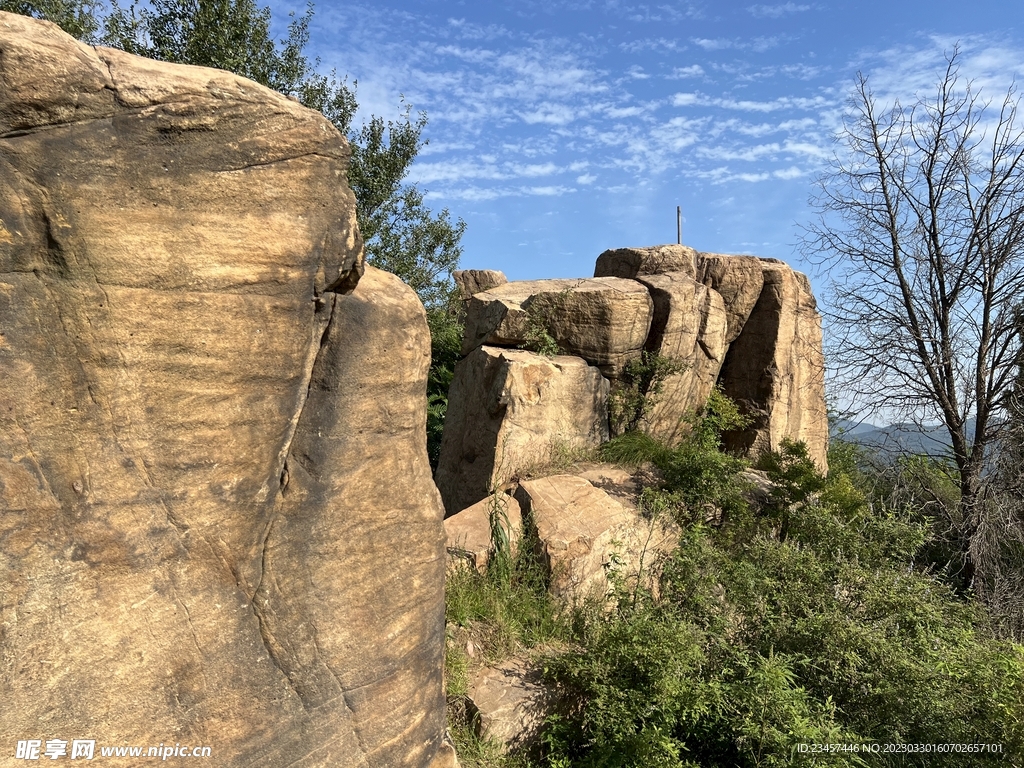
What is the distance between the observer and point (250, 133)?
10.8 ft

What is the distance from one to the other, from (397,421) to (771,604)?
3.93 metres

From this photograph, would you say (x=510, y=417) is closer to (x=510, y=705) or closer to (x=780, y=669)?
(x=510, y=705)

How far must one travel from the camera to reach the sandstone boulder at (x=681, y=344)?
911 cm

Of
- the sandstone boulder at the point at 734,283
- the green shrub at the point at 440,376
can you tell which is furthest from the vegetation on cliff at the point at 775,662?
the green shrub at the point at 440,376

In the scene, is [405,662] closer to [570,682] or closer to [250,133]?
[570,682]

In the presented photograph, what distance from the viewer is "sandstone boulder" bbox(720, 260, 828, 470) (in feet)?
32.0

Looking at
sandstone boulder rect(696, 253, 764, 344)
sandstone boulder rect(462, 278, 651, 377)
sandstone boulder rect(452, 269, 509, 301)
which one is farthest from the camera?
sandstone boulder rect(452, 269, 509, 301)

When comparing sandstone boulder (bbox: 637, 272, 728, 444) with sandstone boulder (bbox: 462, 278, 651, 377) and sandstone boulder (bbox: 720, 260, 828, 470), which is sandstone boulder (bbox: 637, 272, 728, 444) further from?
sandstone boulder (bbox: 720, 260, 828, 470)

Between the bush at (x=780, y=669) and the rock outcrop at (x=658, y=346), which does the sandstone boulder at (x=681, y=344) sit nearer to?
the rock outcrop at (x=658, y=346)

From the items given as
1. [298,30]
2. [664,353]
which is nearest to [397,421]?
[664,353]

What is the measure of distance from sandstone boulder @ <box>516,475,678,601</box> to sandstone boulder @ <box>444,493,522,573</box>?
159 millimetres

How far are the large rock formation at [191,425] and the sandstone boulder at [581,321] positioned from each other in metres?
4.91

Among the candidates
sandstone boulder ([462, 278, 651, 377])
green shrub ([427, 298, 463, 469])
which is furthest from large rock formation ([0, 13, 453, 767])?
green shrub ([427, 298, 463, 469])

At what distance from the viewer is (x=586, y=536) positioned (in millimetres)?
6820
